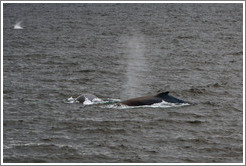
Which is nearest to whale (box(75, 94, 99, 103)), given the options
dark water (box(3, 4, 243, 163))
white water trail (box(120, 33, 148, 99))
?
dark water (box(3, 4, 243, 163))

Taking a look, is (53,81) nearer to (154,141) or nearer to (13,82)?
(13,82)

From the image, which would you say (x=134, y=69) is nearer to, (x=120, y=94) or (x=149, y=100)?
(x=120, y=94)

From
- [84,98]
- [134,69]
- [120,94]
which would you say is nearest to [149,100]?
[120,94]

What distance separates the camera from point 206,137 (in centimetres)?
2580

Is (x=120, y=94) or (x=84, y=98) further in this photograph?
A: (x=120, y=94)

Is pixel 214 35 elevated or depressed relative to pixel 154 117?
elevated

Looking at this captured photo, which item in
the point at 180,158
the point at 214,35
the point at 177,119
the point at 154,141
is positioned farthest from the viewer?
the point at 214,35

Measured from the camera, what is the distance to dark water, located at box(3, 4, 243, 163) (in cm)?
2384

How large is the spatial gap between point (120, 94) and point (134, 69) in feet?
34.7

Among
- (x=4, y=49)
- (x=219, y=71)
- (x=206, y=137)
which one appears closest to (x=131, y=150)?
(x=206, y=137)

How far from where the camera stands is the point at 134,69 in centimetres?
4472

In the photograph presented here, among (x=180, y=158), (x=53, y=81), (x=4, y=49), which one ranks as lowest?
(x=180, y=158)

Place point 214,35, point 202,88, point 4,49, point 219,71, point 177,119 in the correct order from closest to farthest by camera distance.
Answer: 1. point 177,119
2. point 202,88
3. point 219,71
4. point 4,49
5. point 214,35

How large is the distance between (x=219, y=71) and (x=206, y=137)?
19.6 meters
